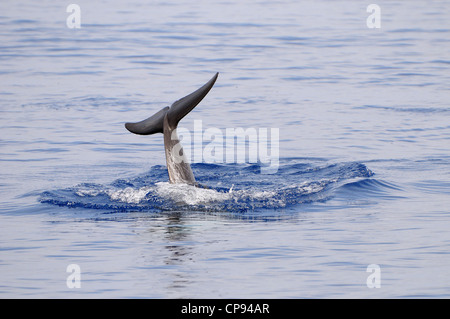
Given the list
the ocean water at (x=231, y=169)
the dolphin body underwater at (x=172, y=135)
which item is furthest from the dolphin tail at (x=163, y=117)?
the ocean water at (x=231, y=169)

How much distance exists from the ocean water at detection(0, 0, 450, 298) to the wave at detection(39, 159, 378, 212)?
54mm

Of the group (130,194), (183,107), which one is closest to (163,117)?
(183,107)

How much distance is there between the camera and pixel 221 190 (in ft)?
54.8

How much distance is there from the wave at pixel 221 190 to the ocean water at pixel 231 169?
0.18ft

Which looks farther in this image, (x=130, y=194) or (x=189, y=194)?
(x=130, y=194)

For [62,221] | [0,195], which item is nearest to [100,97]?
[0,195]

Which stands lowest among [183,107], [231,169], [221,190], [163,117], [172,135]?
[221,190]

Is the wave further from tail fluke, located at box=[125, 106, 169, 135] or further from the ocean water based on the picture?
tail fluke, located at box=[125, 106, 169, 135]

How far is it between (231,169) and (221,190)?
2382mm

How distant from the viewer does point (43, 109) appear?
24.9 m

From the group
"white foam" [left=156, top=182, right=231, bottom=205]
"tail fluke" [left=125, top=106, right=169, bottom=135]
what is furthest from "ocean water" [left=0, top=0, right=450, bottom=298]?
"tail fluke" [left=125, top=106, right=169, bottom=135]

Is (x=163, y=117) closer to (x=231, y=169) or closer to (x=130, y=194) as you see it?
(x=130, y=194)

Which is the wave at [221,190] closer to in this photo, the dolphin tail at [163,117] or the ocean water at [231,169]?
the ocean water at [231,169]

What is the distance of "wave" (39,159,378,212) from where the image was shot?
15578 millimetres
